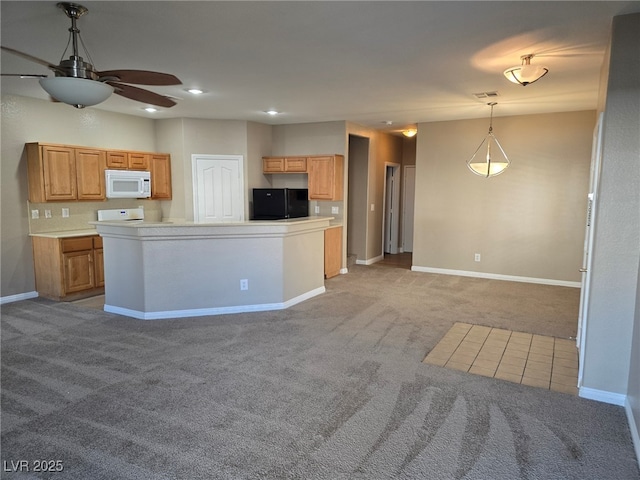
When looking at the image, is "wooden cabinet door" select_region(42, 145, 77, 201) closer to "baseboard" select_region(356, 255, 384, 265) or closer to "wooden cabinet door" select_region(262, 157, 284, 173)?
"wooden cabinet door" select_region(262, 157, 284, 173)

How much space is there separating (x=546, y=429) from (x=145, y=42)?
4.03 m

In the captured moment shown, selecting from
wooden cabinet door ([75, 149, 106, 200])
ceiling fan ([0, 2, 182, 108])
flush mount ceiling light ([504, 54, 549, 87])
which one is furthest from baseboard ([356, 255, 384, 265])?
ceiling fan ([0, 2, 182, 108])

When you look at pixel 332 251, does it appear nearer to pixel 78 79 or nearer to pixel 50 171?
pixel 50 171

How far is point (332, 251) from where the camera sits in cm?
672

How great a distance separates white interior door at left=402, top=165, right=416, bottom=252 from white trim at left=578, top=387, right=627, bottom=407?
6676mm

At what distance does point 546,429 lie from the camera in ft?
8.25

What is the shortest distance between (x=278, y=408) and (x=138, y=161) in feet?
16.8

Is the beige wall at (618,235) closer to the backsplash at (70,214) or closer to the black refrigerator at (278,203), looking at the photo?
the black refrigerator at (278,203)

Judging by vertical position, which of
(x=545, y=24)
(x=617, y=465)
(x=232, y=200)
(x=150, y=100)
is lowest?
(x=617, y=465)

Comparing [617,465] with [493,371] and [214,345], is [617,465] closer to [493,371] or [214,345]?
[493,371]

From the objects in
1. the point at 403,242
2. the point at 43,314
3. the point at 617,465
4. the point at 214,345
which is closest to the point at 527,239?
the point at 403,242

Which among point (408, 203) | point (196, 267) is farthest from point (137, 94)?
point (408, 203)

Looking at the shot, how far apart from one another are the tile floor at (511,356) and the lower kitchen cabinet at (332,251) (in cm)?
269

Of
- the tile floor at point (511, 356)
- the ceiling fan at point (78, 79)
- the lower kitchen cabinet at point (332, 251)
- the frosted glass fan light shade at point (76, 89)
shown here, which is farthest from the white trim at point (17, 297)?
the tile floor at point (511, 356)
